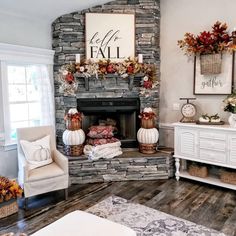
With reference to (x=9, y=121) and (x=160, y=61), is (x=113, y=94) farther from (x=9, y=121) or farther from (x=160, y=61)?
(x=9, y=121)

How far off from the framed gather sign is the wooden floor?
2.07 metres

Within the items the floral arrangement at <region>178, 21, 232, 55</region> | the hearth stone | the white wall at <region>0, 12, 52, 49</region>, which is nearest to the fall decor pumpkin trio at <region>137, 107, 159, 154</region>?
the hearth stone

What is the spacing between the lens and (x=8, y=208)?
2.90 metres

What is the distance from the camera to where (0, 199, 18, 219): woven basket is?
2854 mm

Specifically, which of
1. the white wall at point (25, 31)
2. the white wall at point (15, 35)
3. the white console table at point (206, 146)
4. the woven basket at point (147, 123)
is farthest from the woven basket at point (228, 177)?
the white wall at point (25, 31)

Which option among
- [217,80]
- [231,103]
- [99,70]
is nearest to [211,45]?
[217,80]

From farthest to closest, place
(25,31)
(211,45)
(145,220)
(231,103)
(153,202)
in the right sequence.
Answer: (25,31) → (211,45) → (231,103) → (153,202) → (145,220)

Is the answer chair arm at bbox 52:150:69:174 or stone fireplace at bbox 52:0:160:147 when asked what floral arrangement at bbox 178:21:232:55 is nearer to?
stone fireplace at bbox 52:0:160:147

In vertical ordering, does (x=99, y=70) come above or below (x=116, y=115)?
above

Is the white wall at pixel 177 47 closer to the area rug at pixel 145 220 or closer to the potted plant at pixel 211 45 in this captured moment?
the potted plant at pixel 211 45

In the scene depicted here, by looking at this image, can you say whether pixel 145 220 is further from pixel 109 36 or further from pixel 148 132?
pixel 109 36

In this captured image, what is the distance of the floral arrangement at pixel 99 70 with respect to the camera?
3.95 meters

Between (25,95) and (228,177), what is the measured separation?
3.26 meters

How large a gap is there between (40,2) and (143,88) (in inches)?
78.4
